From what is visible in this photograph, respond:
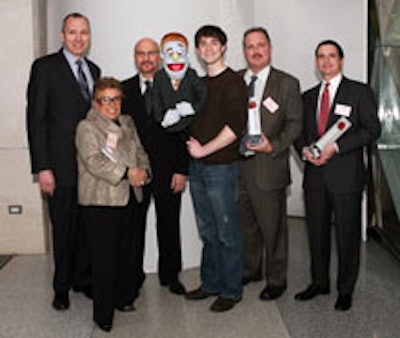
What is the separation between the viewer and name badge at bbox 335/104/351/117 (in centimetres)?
366

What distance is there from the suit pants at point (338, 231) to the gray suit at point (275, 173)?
22 cm

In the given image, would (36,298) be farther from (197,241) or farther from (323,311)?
(323,311)

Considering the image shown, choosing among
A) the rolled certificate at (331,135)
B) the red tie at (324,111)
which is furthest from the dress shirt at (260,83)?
the rolled certificate at (331,135)

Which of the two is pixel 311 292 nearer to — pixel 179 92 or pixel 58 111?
pixel 179 92

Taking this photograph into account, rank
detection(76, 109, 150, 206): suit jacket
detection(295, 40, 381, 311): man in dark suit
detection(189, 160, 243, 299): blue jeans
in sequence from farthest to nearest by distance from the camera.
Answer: detection(295, 40, 381, 311): man in dark suit → detection(189, 160, 243, 299): blue jeans → detection(76, 109, 150, 206): suit jacket

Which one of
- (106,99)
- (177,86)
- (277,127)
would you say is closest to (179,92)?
(177,86)

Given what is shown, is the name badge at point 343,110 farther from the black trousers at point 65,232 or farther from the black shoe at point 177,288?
the black trousers at point 65,232

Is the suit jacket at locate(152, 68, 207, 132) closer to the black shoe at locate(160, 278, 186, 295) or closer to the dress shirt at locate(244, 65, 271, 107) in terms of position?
the dress shirt at locate(244, 65, 271, 107)

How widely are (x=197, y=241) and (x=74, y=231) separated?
1170 millimetres

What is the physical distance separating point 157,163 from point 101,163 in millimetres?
668

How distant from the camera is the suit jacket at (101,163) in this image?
10.8 feet

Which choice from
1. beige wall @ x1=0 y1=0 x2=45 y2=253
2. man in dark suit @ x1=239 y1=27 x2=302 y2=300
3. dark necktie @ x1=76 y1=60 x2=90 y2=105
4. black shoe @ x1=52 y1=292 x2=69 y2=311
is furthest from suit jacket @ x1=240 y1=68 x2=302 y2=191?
beige wall @ x1=0 y1=0 x2=45 y2=253

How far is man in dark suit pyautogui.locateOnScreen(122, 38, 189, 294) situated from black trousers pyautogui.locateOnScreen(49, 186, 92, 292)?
438 millimetres

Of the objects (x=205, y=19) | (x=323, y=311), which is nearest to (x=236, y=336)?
(x=323, y=311)
